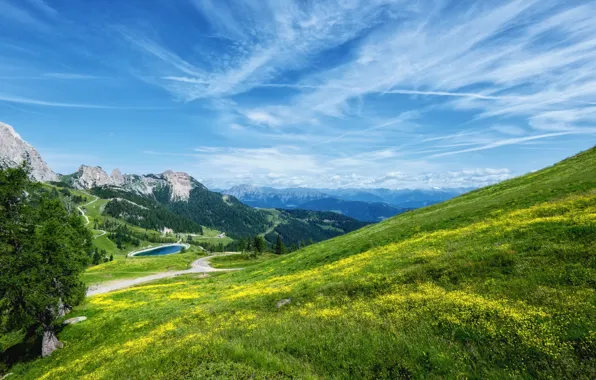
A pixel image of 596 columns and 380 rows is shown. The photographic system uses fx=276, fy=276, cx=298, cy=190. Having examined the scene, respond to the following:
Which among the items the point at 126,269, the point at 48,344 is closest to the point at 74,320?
the point at 48,344

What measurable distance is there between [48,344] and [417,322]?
36606mm

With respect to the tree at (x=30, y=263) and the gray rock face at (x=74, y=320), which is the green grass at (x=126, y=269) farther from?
the tree at (x=30, y=263)

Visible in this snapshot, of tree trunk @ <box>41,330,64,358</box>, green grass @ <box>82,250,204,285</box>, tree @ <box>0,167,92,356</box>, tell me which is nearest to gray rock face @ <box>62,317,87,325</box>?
tree @ <box>0,167,92,356</box>

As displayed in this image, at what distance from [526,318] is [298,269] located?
30.7 meters

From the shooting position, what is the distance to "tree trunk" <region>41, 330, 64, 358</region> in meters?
28.5

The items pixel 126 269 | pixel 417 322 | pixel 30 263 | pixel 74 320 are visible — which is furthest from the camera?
pixel 126 269

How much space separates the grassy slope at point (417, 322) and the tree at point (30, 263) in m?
4.53

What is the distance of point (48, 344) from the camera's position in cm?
2886

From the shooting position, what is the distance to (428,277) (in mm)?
19828

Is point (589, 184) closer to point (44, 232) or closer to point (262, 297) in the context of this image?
point (262, 297)

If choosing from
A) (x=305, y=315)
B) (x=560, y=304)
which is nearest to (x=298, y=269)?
(x=305, y=315)

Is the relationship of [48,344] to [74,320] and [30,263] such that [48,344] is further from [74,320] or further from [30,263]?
[30,263]

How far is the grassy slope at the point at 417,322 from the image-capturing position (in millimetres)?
11461

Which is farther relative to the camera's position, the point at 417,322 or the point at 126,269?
the point at 126,269
